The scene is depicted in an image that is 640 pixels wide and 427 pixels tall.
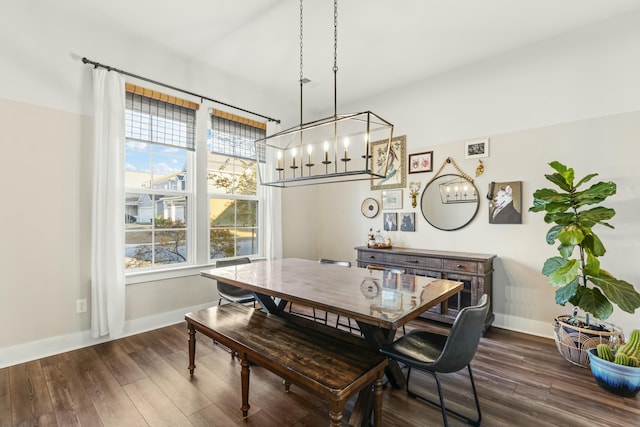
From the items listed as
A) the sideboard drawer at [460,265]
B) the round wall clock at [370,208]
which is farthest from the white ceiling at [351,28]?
the sideboard drawer at [460,265]

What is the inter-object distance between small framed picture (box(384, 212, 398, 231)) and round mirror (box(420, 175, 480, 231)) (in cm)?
42

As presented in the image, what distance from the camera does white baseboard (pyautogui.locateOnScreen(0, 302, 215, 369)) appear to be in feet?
8.11

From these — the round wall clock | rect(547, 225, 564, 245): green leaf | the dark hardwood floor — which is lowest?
the dark hardwood floor

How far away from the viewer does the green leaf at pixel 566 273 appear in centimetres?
242

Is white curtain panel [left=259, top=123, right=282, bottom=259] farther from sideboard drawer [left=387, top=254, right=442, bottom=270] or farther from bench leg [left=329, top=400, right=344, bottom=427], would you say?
bench leg [left=329, top=400, right=344, bottom=427]

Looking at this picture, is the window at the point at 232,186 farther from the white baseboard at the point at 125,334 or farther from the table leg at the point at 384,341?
the table leg at the point at 384,341

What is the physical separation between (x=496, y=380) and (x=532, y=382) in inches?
10.2

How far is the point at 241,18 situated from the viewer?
277 centimetres

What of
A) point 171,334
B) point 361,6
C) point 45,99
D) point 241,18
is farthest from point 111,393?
point 361,6

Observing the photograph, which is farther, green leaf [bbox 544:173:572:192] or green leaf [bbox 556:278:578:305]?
green leaf [bbox 544:173:572:192]

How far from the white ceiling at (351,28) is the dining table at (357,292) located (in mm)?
2363

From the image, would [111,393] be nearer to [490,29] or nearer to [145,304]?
[145,304]

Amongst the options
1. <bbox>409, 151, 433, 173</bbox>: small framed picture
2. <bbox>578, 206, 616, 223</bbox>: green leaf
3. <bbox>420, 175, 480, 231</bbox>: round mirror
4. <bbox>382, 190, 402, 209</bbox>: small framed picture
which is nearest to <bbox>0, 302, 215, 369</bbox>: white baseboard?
<bbox>382, 190, 402, 209</bbox>: small framed picture

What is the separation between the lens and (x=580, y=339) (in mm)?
2438
